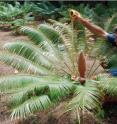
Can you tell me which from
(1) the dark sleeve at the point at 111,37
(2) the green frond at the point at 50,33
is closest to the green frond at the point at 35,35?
(2) the green frond at the point at 50,33

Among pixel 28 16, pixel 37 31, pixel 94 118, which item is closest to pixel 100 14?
pixel 28 16

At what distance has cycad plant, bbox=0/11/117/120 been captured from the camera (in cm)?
645

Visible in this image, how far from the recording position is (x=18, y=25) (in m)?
12.3

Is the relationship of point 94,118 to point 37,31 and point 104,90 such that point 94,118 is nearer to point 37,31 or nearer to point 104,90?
point 104,90

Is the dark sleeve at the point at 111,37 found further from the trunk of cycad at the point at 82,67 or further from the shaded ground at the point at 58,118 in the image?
the shaded ground at the point at 58,118

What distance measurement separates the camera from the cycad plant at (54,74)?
6445mm

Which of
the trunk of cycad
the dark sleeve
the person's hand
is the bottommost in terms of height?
the trunk of cycad

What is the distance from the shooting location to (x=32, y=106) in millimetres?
6320

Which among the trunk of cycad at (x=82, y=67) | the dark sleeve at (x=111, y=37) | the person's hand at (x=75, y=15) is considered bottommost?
the trunk of cycad at (x=82, y=67)

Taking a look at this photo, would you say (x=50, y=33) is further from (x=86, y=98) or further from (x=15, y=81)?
(x=86, y=98)

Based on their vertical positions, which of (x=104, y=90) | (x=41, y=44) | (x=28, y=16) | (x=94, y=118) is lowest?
(x=94, y=118)

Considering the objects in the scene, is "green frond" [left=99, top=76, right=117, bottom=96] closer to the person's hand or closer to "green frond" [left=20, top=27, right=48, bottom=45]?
the person's hand

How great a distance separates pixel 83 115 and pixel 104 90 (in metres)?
0.52

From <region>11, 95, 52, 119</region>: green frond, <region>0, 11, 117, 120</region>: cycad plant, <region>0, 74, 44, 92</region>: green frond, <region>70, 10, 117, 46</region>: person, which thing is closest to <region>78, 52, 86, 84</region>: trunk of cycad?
<region>0, 11, 117, 120</region>: cycad plant
